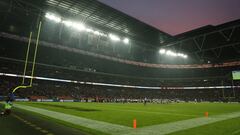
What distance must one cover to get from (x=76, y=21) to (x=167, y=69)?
A: 54.6m

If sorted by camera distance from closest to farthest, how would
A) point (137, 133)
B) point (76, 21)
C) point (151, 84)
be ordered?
point (137, 133), point (76, 21), point (151, 84)

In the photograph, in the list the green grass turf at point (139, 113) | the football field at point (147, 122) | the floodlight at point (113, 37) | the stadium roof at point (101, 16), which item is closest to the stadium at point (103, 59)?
the floodlight at point (113, 37)

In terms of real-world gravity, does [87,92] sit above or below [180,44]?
below

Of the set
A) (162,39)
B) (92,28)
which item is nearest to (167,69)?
(162,39)

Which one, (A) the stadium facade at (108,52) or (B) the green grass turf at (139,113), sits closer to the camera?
(B) the green grass turf at (139,113)

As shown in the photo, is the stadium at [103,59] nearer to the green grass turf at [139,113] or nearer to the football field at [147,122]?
the green grass turf at [139,113]

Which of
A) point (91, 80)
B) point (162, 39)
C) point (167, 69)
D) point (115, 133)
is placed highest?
point (162, 39)

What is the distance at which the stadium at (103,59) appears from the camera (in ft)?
128

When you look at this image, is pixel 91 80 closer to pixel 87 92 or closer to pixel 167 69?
pixel 87 92

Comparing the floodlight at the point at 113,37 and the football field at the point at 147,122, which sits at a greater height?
the floodlight at the point at 113,37

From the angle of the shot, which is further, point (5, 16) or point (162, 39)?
point (162, 39)

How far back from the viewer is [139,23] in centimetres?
4912

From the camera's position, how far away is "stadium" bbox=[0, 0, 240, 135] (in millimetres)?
39125

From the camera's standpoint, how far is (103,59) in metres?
63.8
